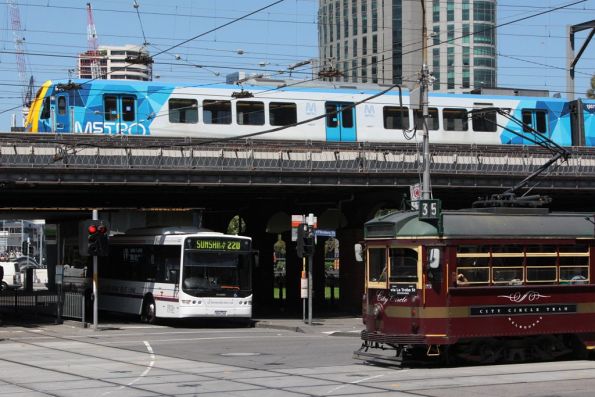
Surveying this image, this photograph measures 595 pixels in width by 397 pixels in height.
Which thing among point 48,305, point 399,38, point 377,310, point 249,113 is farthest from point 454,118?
point 399,38

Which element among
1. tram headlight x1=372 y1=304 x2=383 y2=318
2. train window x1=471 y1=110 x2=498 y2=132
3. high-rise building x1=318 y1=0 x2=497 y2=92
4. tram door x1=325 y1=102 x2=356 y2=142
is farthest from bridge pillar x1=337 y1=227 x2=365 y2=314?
high-rise building x1=318 y1=0 x2=497 y2=92

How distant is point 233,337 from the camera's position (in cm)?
2811

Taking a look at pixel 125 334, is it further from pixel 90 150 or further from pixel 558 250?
pixel 558 250

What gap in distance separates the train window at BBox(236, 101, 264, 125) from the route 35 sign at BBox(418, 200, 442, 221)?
2080 cm

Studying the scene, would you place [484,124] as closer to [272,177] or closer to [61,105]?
[272,177]

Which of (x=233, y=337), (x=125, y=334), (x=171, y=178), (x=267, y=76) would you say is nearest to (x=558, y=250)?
(x=233, y=337)

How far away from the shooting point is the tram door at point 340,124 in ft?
135

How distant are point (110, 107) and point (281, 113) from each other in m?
7.03

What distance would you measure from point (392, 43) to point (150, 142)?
102m

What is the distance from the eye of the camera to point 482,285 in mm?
19594

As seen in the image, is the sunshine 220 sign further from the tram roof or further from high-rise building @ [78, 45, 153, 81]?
the tram roof

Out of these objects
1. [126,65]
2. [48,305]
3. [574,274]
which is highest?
[126,65]

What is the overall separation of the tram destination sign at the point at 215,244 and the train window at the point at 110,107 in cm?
771

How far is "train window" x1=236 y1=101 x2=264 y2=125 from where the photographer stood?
39.4m
